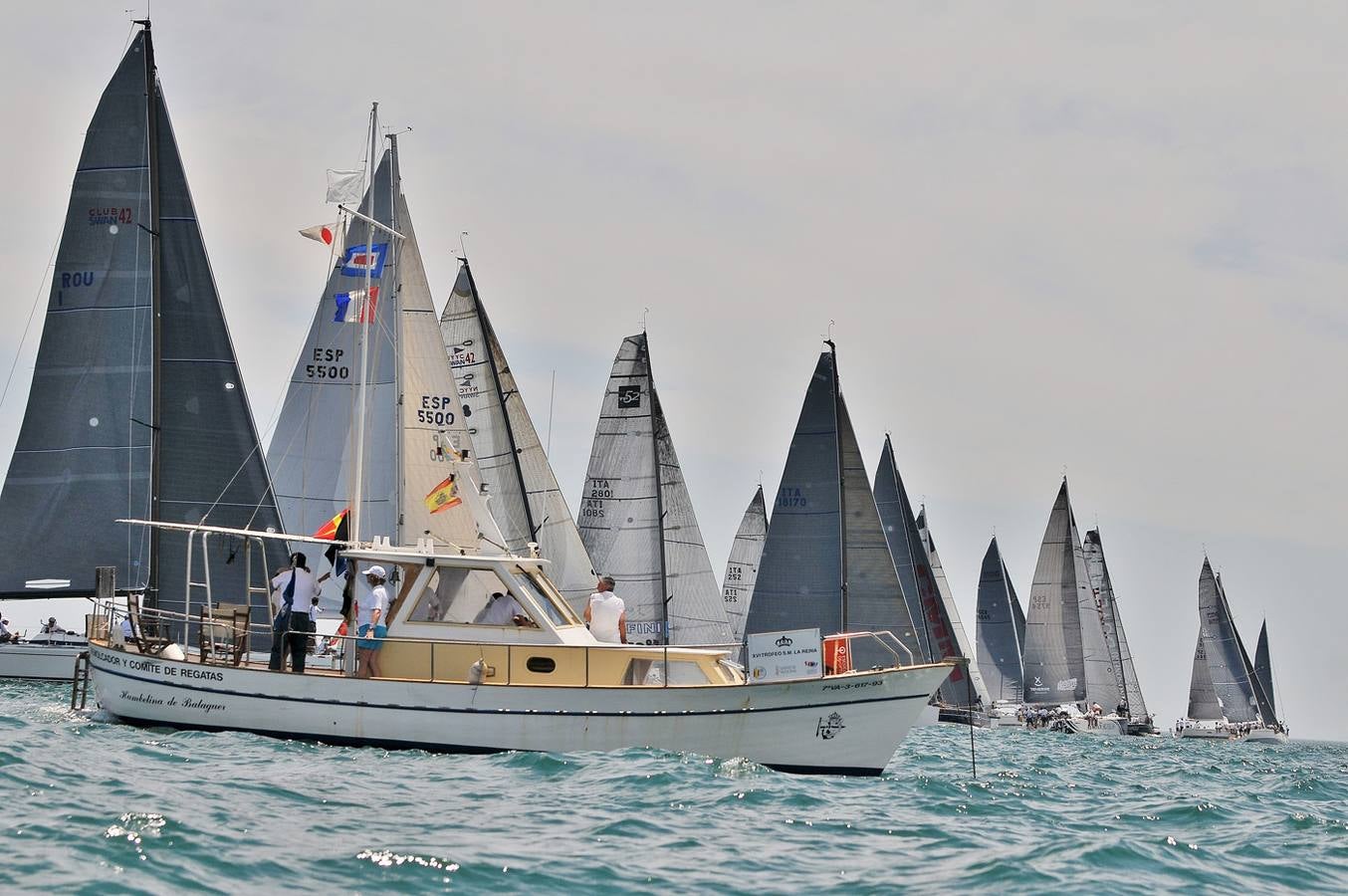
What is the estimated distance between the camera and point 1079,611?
217ft

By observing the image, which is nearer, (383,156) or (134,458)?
(134,458)

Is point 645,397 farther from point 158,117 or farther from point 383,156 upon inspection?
point 158,117

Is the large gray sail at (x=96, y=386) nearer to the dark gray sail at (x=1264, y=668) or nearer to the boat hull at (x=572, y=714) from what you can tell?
the boat hull at (x=572, y=714)

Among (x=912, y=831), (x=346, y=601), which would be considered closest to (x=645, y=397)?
(x=346, y=601)

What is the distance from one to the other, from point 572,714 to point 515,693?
70 cm

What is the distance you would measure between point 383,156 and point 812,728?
19.8 meters

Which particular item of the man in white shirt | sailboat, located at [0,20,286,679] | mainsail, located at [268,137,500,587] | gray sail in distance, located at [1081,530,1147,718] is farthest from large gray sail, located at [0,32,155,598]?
gray sail in distance, located at [1081,530,1147,718]

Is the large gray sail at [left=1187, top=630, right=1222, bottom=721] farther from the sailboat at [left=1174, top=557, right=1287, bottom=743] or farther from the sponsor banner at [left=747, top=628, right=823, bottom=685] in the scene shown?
the sponsor banner at [left=747, top=628, right=823, bottom=685]

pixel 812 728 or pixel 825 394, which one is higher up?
pixel 825 394

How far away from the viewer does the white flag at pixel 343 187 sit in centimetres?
2295

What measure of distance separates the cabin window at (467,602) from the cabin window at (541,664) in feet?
1.67

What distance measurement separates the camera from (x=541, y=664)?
17.9m

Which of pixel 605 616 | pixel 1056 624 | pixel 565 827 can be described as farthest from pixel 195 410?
pixel 1056 624

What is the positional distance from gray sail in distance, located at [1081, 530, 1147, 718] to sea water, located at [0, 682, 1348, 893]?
182 feet
